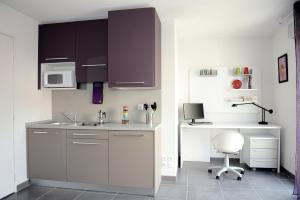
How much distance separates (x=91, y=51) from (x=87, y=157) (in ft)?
4.89

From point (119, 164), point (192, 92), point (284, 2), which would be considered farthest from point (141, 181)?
point (284, 2)

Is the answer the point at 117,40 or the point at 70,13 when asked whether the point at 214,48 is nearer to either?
the point at 117,40

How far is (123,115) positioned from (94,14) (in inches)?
58.2

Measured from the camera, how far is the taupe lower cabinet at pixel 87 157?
2736mm

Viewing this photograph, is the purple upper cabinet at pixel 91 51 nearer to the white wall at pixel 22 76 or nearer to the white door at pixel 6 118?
the white wall at pixel 22 76

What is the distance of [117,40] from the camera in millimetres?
2771

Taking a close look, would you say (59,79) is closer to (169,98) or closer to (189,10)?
(169,98)

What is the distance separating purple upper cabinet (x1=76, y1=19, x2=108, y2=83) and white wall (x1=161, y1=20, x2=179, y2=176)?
2.89ft

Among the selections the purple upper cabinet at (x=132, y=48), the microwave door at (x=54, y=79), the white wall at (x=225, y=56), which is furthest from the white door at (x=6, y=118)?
the white wall at (x=225, y=56)

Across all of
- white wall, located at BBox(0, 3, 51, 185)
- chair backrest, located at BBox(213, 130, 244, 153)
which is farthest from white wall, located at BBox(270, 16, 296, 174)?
white wall, located at BBox(0, 3, 51, 185)

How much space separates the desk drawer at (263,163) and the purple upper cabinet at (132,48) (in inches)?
86.2

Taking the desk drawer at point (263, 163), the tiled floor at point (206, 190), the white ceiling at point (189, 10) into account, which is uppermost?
the white ceiling at point (189, 10)

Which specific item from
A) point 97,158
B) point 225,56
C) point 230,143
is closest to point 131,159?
point 97,158

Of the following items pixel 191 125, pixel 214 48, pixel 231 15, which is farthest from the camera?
pixel 214 48
